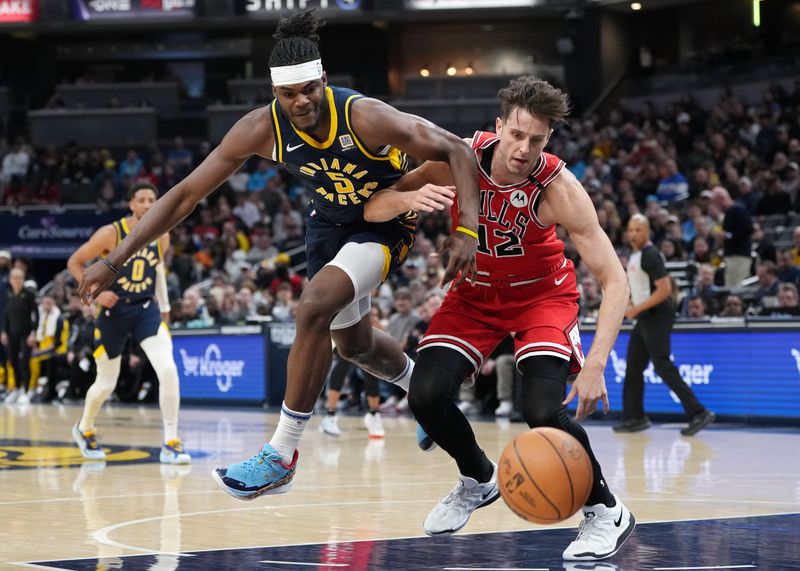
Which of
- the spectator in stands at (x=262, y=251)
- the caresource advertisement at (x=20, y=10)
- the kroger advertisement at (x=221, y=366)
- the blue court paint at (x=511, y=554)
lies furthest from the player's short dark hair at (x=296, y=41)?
the caresource advertisement at (x=20, y=10)

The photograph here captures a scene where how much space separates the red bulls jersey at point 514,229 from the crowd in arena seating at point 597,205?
778 cm

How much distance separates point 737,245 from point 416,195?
1099cm

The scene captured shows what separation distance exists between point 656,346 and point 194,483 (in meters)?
5.05

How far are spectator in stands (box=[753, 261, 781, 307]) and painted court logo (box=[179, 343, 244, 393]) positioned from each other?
7199mm

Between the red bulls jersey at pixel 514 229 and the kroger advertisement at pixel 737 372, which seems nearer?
the red bulls jersey at pixel 514 229

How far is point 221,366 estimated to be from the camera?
17.9m

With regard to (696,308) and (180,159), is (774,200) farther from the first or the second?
(180,159)

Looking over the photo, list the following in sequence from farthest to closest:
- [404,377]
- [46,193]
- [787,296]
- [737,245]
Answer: [46,193], [737,245], [787,296], [404,377]

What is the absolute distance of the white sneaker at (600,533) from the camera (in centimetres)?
550

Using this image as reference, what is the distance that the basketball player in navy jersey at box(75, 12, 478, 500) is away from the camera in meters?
5.61

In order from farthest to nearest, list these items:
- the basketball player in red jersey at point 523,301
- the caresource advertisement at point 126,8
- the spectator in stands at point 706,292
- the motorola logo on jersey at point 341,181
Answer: the caresource advertisement at point 126,8 → the spectator in stands at point 706,292 → the motorola logo on jersey at point 341,181 → the basketball player in red jersey at point 523,301

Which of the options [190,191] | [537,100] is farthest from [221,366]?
[537,100]

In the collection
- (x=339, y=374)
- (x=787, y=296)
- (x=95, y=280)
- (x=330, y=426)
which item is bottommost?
(x=330, y=426)

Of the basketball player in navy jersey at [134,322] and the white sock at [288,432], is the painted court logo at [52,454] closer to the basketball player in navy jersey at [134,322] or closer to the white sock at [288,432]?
the basketball player in navy jersey at [134,322]
